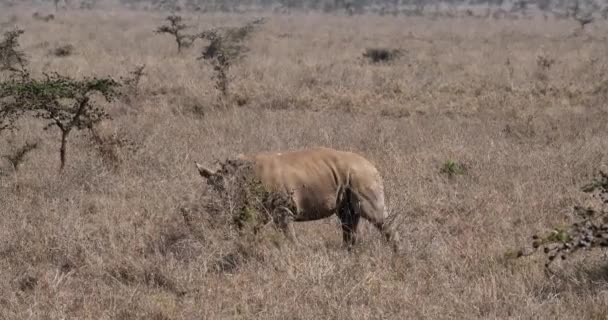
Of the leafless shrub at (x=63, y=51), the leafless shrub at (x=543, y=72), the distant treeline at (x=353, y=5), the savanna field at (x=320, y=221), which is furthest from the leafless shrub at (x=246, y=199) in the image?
the distant treeline at (x=353, y=5)

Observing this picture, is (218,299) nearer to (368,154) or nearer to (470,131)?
(368,154)

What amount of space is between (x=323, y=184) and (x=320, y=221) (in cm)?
136

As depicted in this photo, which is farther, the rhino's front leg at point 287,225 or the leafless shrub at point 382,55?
the leafless shrub at point 382,55

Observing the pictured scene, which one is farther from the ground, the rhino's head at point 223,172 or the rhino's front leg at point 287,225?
the rhino's head at point 223,172

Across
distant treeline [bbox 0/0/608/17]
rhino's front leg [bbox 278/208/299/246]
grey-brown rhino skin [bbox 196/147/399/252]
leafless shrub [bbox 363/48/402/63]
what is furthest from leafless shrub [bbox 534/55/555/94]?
distant treeline [bbox 0/0/608/17]

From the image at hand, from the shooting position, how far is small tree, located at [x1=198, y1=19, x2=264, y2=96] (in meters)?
15.2

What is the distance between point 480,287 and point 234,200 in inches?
81.1

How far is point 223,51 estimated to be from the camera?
62.3 ft

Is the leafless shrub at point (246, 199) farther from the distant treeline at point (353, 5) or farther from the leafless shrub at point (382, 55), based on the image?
the distant treeline at point (353, 5)

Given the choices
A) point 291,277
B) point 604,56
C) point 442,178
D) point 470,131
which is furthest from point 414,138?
point 604,56

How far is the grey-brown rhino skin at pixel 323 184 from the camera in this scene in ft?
19.6

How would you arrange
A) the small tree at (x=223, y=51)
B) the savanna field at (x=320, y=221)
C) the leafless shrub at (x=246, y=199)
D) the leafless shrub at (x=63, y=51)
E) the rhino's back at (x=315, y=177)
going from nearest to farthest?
the savanna field at (x=320, y=221), the leafless shrub at (x=246, y=199), the rhino's back at (x=315, y=177), the small tree at (x=223, y=51), the leafless shrub at (x=63, y=51)

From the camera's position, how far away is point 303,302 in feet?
16.5

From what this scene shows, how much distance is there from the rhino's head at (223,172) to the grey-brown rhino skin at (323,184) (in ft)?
0.04
